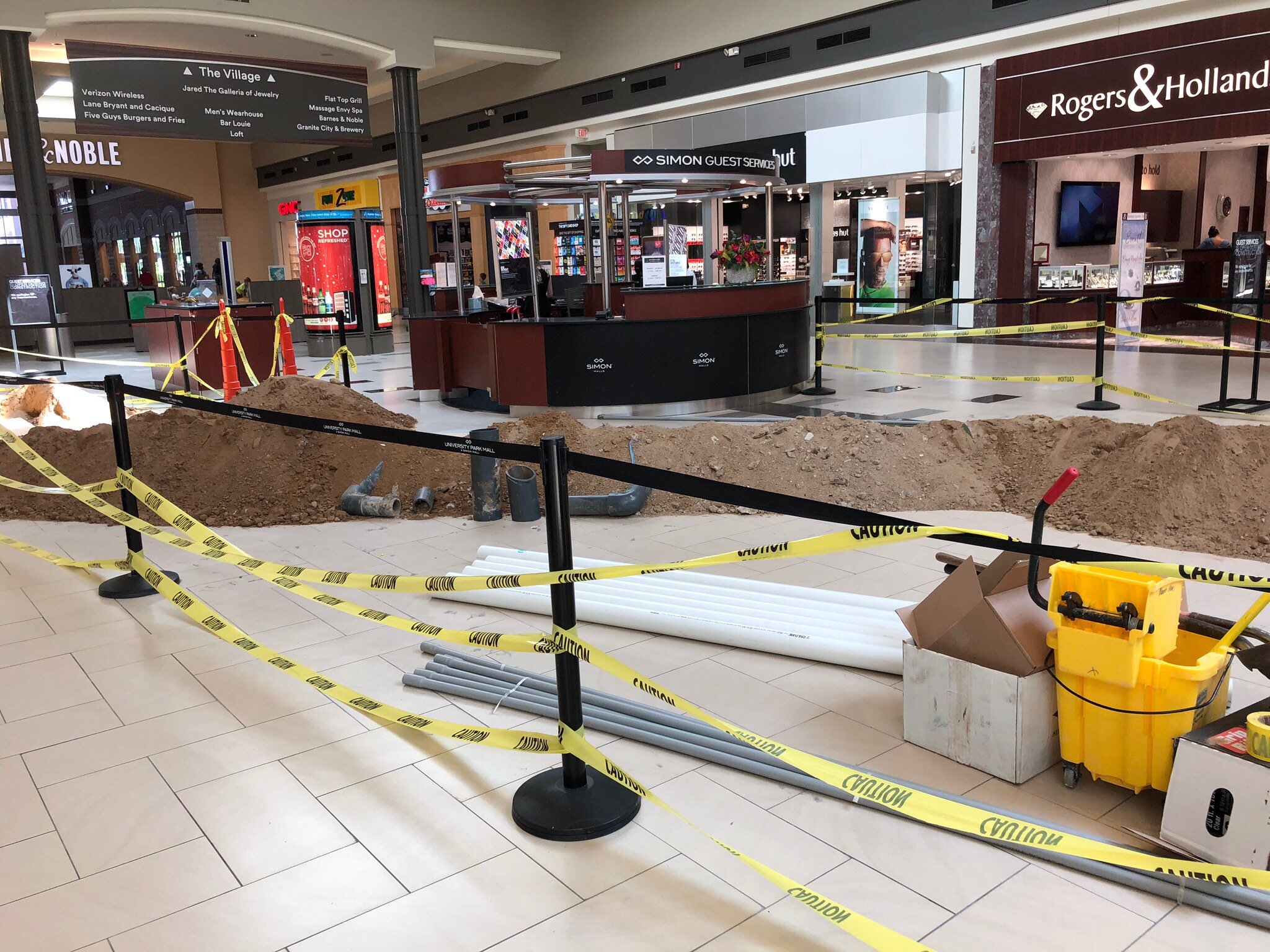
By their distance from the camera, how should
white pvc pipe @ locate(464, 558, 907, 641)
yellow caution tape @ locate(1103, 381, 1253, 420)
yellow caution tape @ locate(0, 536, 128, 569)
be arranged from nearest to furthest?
white pvc pipe @ locate(464, 558, 907, 641) < yellow caution tape @ locate(0, 536, 128, 569) < yellow caution tape @ locate(1103, 381, 1253, 420)

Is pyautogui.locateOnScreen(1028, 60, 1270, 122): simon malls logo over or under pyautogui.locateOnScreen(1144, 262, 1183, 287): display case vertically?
over

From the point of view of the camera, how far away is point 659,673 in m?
3.82

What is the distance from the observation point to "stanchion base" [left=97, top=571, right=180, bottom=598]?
4.95m

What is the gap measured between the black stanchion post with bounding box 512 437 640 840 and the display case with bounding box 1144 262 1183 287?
15904 millimetres

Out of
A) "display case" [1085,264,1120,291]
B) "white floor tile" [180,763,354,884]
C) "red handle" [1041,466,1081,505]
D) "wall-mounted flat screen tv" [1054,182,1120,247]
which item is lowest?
"white floor tile" [180,763,354,884]

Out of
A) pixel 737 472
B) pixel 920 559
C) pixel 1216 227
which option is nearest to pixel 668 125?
pixel 1216 227

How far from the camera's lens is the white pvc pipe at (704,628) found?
3773 mm

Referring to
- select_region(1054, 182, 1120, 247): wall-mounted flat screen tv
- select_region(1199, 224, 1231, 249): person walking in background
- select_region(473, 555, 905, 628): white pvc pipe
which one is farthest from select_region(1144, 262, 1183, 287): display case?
select_region(473, 555, 905, 628): white pvc pipe

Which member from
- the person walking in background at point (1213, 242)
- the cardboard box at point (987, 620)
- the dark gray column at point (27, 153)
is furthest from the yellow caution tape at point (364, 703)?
the person walking in background at point (1213, 242)

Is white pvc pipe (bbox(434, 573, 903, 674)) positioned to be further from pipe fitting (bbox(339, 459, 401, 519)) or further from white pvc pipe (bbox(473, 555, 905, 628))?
pipe fitting (bbox(339, 459, 401, 519))

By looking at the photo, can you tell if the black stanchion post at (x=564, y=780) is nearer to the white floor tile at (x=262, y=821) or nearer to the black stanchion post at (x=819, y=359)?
the white floor tile at (x=262, y=821)

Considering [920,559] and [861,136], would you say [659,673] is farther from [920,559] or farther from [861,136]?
[861,136]

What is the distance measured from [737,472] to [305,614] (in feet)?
10.1

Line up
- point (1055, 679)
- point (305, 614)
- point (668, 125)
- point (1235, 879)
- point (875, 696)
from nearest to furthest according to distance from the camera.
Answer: point (1235, 879) < point (1055, 679) < point (875, 696) < point (305, 614) < point (668, 125)
